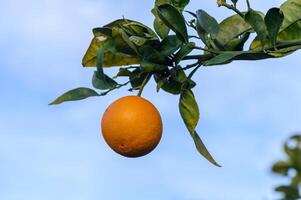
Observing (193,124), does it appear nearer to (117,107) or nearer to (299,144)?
(117,107)

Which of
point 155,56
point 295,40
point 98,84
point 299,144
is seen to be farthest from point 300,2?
point 299,144

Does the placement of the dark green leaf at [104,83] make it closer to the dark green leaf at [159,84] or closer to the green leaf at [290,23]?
the dark green leaf at [159,84]

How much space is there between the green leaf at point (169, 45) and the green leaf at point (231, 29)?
125 mm

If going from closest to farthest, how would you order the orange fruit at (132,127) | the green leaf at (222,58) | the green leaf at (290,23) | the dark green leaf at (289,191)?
the dark green leaf at (289,191), the green leaf at (222,58), the orange fruit at (132,127), the green leaf at (290,23)

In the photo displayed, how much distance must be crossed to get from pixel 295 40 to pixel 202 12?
0.25 m

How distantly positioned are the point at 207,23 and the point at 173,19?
7 centimetres

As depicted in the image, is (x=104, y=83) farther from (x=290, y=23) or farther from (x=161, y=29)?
(x=290, y=23)

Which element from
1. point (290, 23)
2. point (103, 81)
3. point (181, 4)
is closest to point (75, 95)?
point (103, 81)

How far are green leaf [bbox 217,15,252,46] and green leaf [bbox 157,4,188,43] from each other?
129 mm

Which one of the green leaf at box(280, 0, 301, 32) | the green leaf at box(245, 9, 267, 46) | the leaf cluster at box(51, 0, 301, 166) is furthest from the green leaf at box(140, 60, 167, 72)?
the green leaf at box(280, 0, 301, 32)

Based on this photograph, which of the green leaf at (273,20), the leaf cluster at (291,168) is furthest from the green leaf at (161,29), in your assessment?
the leaf cluster at (291,168)

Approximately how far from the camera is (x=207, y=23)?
1402mm

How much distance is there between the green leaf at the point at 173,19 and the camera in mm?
1385

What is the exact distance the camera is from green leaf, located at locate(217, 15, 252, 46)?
150 centimetres
